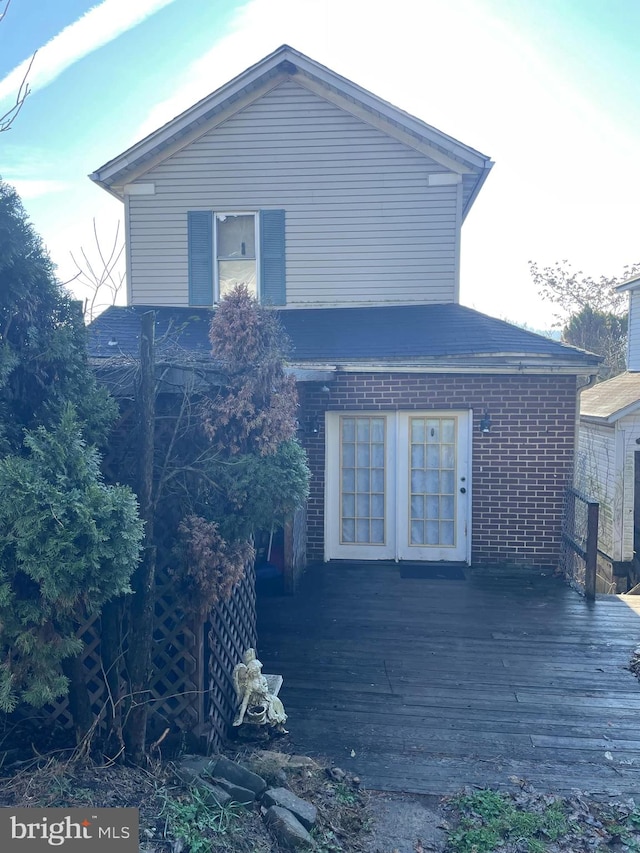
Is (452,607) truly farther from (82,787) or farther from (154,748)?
(82,787)

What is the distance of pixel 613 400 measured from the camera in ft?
47.7

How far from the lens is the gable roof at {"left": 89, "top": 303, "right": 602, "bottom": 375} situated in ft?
26.8

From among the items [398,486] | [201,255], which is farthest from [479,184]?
[398,486]

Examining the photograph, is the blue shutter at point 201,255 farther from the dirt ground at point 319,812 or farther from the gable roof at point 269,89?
the dirt ground at point 319,812

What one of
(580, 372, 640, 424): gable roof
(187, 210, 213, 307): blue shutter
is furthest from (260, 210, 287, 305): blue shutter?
(580, 372, 640, 424): gable roof

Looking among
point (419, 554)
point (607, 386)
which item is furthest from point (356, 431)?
point (607, 386)

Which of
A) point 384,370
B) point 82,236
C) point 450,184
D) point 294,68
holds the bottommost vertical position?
point 384,370

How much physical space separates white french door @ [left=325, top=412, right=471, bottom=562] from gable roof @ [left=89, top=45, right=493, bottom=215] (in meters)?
4.04

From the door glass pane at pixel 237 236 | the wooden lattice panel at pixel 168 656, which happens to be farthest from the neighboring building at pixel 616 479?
the wooden lattice panel at pixel 168 656

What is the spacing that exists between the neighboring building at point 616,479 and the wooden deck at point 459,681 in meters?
5.86

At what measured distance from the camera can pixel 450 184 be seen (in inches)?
390

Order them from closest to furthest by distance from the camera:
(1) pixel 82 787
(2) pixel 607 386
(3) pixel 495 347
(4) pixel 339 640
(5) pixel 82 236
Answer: (1) pixel 82 787 < (5) pixel 82 236 < (4) pixel 339 640 < (3) pixel 495 347 < (2) pixel 607 386

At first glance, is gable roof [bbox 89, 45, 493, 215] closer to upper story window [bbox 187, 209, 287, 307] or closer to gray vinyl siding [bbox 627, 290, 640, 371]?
upper story window [bbox 187, 209, 287, 307]

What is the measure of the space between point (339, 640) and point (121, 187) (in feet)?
26.2
